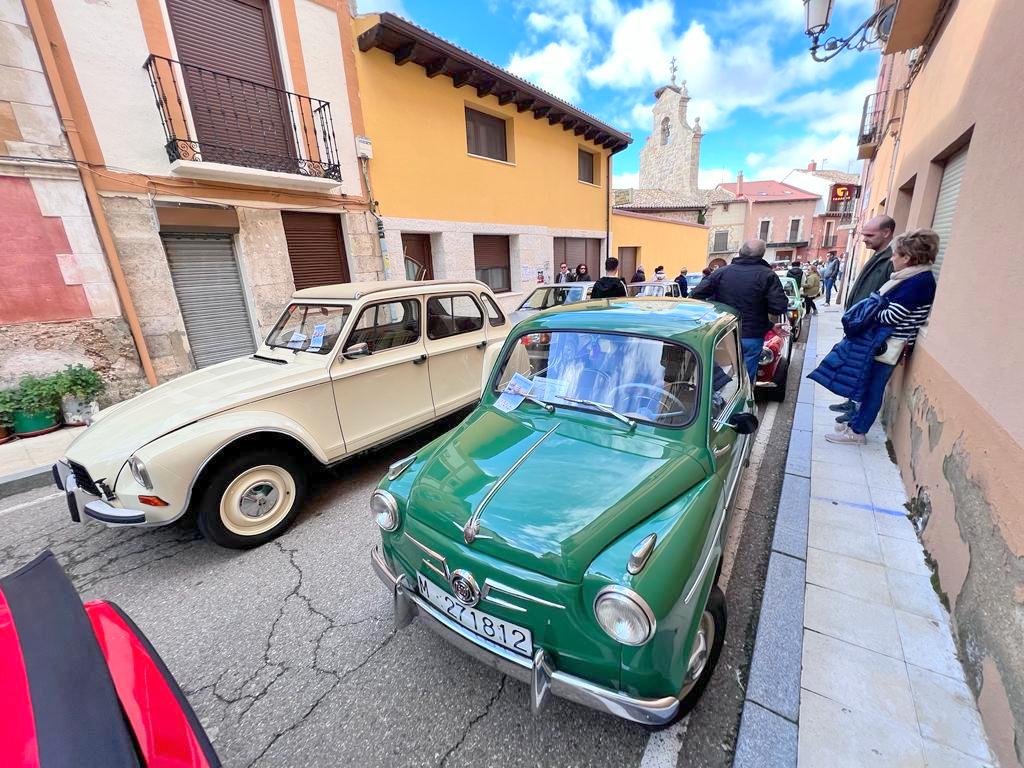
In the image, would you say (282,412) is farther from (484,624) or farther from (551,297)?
(551,297)

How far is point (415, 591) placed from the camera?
203cm

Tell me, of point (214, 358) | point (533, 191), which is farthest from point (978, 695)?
point (533, 191)

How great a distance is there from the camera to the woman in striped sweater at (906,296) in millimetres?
3510

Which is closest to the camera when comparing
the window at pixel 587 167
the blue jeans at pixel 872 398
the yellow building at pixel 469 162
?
the blue jeans at pixel 872 398

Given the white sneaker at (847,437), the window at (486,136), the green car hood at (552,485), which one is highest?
the window at (486,136)

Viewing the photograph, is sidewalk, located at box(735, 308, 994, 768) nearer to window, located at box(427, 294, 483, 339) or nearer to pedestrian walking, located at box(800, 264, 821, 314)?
window, located at box(427, 294, 483, 339)

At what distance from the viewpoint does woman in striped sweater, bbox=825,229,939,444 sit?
11.5ft

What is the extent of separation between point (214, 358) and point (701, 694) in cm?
814

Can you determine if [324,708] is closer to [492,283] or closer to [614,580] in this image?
[614,580]

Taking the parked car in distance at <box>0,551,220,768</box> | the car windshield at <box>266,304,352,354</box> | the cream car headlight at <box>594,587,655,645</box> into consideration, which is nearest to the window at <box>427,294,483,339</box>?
the car windshield at <box>266,304,352,354</box>

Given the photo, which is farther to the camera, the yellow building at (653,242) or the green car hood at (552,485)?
the yellow building at (653,242)

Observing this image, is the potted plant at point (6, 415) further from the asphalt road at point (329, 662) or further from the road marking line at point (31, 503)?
the asphalt road at point (329, 662)

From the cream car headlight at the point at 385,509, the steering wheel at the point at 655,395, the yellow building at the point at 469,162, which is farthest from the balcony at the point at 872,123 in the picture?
the cream car headlight at the point at 385,509

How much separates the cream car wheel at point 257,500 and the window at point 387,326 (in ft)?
4.12
